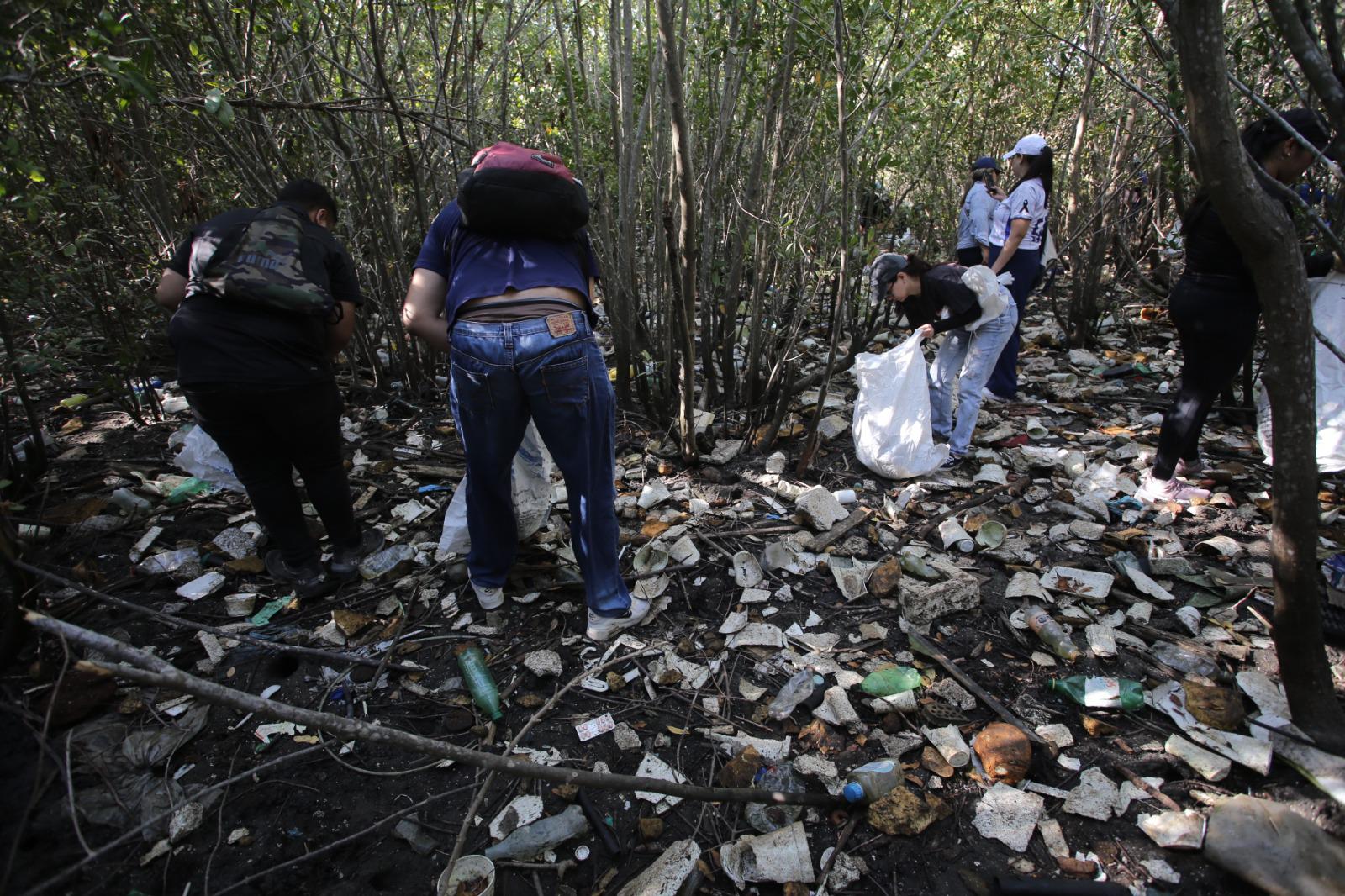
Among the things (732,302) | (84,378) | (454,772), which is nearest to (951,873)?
(454,772)

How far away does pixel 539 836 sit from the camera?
1.72m

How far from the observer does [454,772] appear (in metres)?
1.93

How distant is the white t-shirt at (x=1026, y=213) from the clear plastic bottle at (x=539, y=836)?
431 centimetres

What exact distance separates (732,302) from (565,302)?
1997 millimetres

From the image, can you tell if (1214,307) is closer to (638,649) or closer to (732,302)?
(732,302)

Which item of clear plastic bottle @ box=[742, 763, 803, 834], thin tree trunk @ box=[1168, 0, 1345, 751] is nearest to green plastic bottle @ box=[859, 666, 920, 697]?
clear plastic bottle @ box=[742, 763, 803, 834]

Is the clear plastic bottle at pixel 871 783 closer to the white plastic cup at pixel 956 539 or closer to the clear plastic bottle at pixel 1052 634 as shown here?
the clear plastic bottle at pixel 1052 634

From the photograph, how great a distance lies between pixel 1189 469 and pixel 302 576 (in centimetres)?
424

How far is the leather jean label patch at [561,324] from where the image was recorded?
205 cm

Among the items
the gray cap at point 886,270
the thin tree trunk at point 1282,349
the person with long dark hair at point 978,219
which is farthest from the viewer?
the person with long dark hair at point 978,219

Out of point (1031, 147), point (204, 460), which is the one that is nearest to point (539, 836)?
point (204, 460)

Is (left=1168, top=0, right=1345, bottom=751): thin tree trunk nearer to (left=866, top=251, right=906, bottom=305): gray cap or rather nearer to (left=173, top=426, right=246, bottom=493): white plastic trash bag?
(left=866, top=251, right=906, bottom=305): gray cap

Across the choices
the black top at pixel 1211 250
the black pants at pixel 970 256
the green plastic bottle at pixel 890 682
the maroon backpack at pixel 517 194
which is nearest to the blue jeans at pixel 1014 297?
the black pants at pixel 970 256

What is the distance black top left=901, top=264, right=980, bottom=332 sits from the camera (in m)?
3.48
